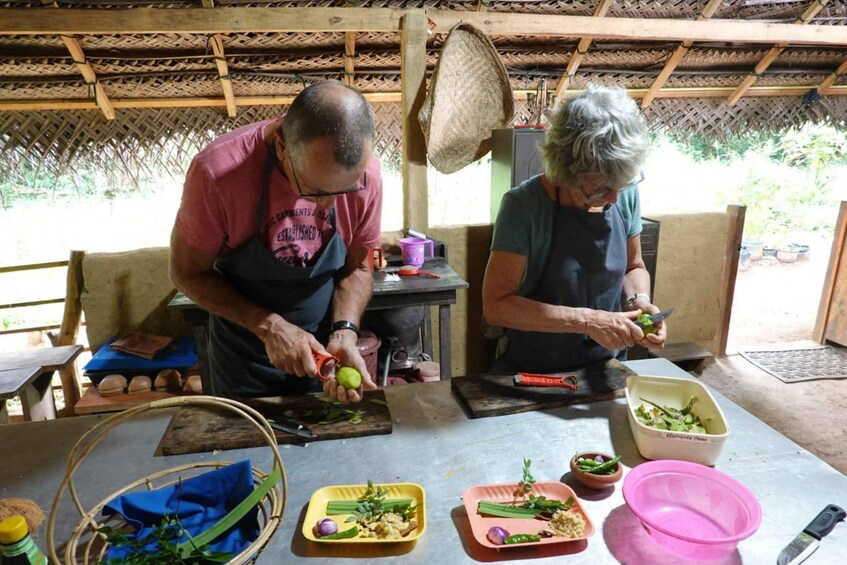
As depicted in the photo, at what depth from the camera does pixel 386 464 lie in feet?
4.71

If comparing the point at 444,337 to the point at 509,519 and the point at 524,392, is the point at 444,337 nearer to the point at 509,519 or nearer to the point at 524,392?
the point at 524,392

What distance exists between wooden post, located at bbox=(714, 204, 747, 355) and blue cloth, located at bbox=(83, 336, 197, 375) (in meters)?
4.33

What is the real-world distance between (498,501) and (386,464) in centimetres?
33

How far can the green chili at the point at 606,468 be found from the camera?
1.33 metres

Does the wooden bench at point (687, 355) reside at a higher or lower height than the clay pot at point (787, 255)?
lower

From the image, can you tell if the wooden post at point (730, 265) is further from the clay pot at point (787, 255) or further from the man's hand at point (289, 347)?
the clay pot at point (787, 255)

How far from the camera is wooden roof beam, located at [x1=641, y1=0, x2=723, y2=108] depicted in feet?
14.1

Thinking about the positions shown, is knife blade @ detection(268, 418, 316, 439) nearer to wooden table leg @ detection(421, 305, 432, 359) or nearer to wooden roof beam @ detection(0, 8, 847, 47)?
wooden table leg @ detection(421, 305, 432, 359)

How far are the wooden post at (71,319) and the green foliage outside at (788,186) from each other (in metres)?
8.96

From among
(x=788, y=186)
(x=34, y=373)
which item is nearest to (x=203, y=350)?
(x=34, y=373)

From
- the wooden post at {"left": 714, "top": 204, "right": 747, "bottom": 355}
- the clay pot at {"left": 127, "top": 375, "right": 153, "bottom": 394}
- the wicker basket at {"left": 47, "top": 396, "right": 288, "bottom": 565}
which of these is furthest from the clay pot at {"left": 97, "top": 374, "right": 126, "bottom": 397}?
the wooden post at {"left": 714, "top": 204, "right": 747, "bottom": 355}

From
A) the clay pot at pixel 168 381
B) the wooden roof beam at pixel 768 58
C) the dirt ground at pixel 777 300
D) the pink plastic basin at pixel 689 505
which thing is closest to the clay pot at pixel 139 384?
the clay pot at pixel 168 381

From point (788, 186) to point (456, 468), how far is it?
9.78 m

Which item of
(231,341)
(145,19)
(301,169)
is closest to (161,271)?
(145,19)
